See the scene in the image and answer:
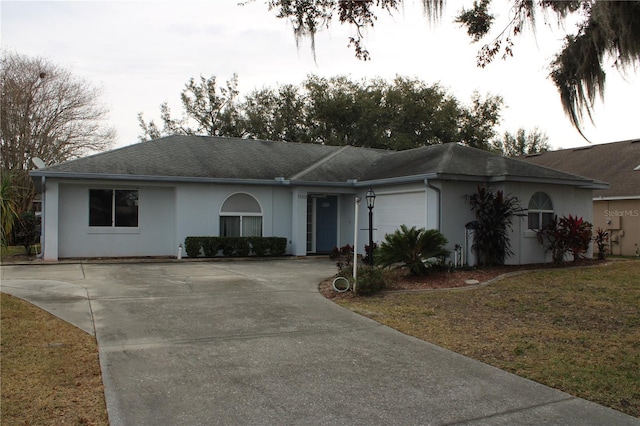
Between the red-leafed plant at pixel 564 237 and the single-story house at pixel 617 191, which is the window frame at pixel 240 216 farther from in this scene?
the single-story house at pixel 617 191

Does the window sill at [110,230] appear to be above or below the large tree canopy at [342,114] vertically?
below

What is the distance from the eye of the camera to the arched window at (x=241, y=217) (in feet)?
54.2

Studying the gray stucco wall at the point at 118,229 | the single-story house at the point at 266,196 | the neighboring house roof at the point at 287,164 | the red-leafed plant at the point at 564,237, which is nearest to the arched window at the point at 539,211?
the single-story house at the point at 266,196

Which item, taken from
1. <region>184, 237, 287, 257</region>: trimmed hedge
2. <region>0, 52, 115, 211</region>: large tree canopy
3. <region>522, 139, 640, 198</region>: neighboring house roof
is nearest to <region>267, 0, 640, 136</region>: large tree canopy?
<region>184, 237, 287, 257</region>: trimmed hedge

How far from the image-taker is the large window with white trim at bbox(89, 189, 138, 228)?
1533 cm

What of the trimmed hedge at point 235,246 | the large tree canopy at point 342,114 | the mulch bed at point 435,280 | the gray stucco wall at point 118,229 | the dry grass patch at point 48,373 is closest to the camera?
the dry grass patch at point 48,373

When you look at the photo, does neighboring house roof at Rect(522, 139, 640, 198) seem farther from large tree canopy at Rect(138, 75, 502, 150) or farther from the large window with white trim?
the large window with white trim

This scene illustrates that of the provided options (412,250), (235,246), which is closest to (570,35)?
(412,250)

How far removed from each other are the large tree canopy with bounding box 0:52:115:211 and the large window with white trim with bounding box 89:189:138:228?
1239cm

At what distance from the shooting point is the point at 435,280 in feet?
36.1

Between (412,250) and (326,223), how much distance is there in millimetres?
7195

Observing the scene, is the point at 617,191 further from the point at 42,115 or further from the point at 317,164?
the point at 42,115

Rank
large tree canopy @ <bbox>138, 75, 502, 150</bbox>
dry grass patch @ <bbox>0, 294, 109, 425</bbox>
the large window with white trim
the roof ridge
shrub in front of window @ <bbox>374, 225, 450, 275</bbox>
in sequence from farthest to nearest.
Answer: large tree canopy @ <bbox>138, 75, 502, 150</bbox>
the roof ridge
the large window with white trim
shrub in front of window @ <bbox>374, 225, 450, 275</bbox>
dry grass patch @ <bbox>0, 294, 109, 425</bbox>

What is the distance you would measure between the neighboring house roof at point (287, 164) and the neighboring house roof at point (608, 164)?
4.31 meters
